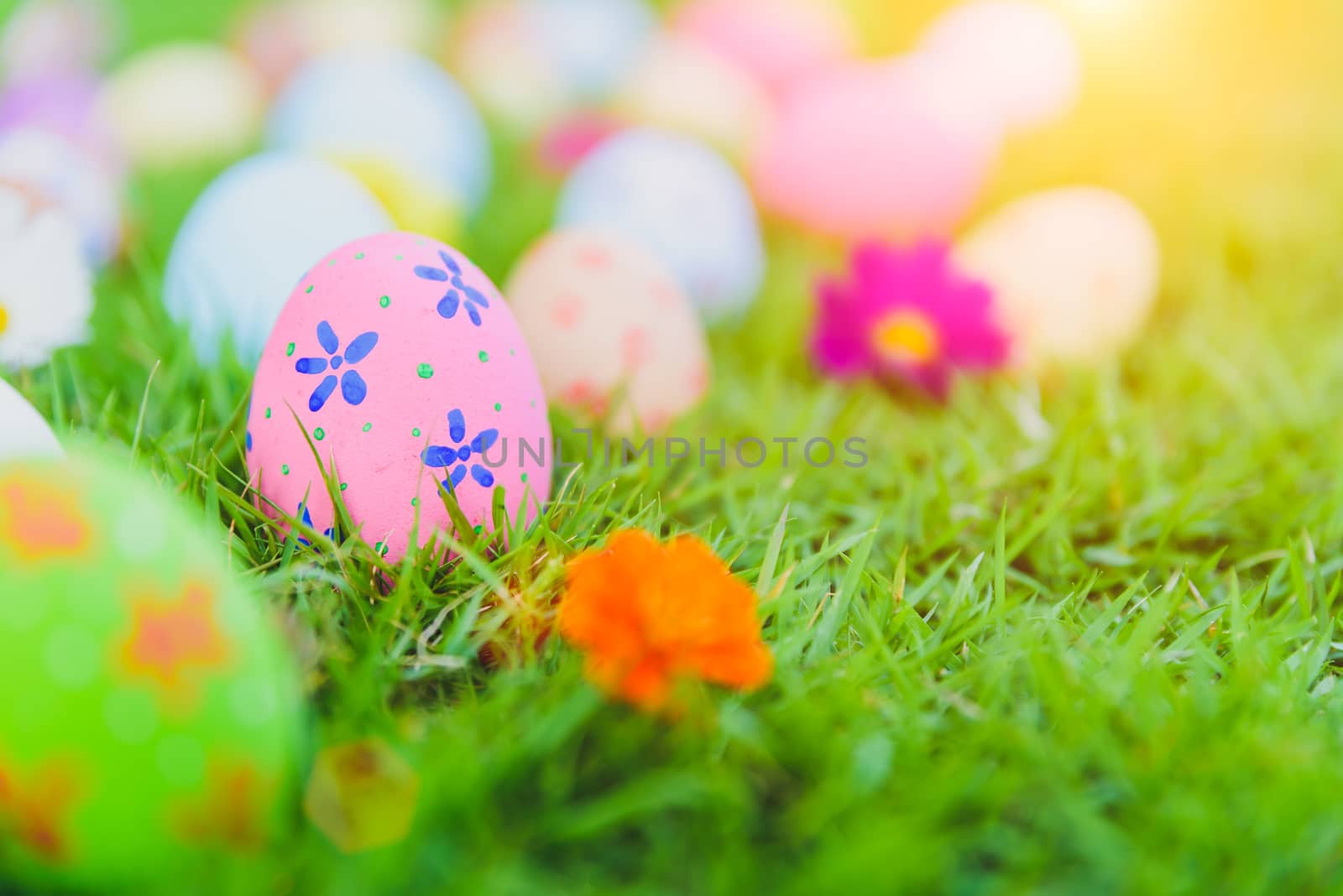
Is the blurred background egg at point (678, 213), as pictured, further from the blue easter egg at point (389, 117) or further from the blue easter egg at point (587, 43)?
the blue easter egg at point (587, 43)

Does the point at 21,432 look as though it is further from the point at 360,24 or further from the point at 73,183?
the point at 360,24

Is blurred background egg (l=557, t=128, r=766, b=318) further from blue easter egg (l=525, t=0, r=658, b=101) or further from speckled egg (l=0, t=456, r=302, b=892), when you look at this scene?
blue easter egg (l=525, t=0, r=658, b=101)

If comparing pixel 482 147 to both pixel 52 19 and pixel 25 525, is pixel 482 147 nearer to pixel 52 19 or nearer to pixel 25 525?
pixel 52 19

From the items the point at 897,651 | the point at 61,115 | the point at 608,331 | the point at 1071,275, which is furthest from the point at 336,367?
the point at 61,115

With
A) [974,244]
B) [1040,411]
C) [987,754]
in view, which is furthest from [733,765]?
[974,244]

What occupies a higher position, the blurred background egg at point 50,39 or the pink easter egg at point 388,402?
the blurred background egg at point 50,39

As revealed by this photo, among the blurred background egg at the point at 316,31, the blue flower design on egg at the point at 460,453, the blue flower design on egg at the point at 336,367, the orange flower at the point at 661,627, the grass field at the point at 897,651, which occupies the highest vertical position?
the blurred background egg at the point at 316,31

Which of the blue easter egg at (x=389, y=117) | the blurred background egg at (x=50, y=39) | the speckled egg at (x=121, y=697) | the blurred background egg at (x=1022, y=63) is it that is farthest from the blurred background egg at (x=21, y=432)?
the blurred background egg at (x=1022, y=63)

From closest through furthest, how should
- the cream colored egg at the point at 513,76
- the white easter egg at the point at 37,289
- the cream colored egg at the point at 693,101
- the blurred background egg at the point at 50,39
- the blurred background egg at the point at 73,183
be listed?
the white easter egg at the point at 37,289 < the blurred background egg at the point at 73,183 < the blurred background egg at the point at 50,39 < the cream colored egg at the point at 693,101 < the cream colored egg at the point at 513,76
